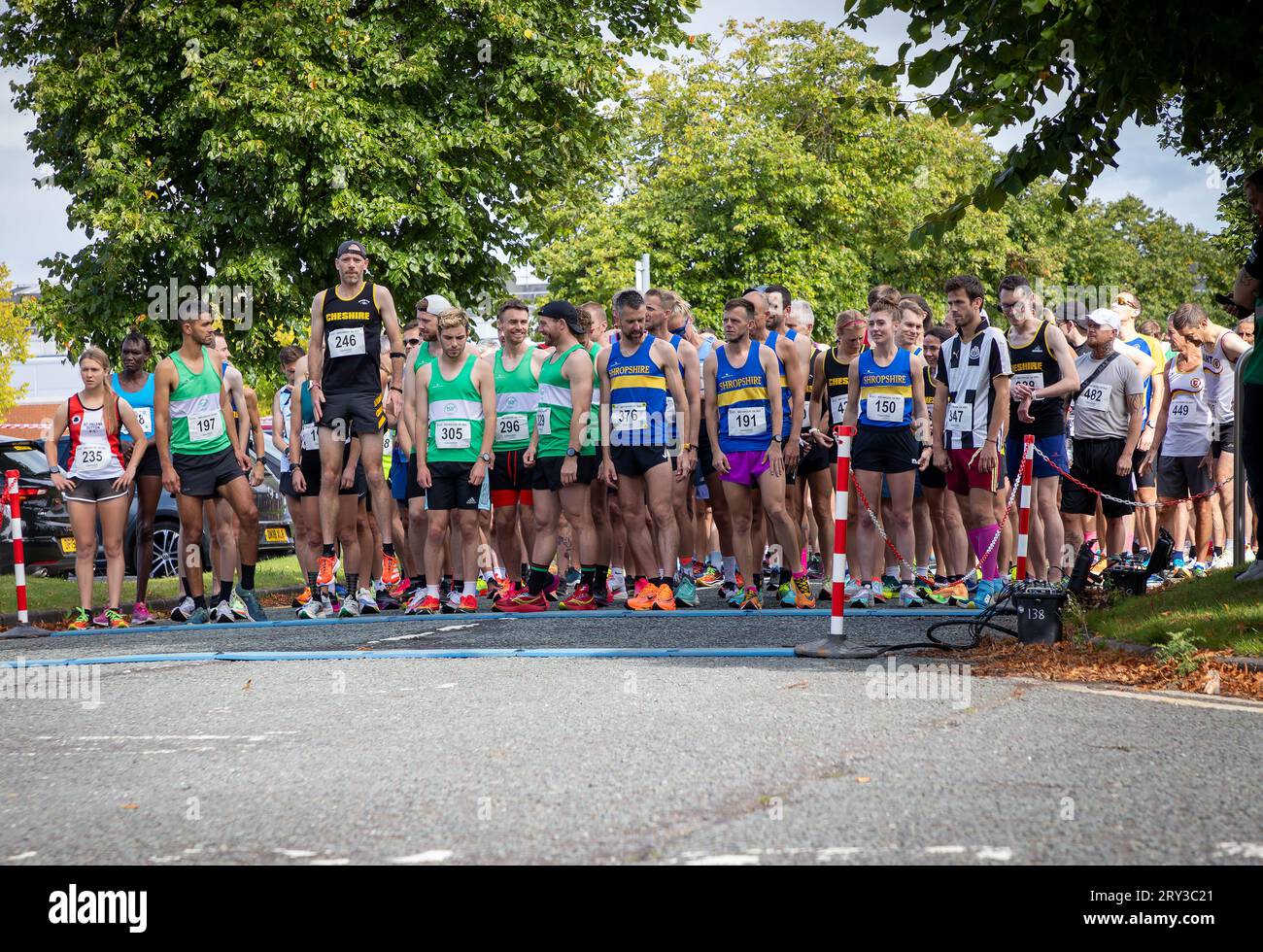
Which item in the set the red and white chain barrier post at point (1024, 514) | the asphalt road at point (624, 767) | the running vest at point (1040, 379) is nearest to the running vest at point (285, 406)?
the asphalt road at point (624, 767)

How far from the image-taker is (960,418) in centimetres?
1116

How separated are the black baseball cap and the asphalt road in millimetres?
4115

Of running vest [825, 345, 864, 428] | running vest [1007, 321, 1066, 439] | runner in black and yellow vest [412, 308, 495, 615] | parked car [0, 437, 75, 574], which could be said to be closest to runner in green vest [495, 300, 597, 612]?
runner in black and yellow vest [412, 308, 495, 615]

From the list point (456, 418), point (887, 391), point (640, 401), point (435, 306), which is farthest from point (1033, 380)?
point (435, 306)

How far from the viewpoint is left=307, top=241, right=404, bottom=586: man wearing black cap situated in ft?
37.6

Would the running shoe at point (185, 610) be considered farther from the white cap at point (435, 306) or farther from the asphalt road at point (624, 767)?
the asphalt road at point (624, 767)

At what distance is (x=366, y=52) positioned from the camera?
67.5 ft

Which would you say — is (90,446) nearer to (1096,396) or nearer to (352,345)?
(352,345)

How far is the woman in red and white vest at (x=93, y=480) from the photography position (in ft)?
37.6

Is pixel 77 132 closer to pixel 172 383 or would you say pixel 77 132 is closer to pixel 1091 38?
pixel 172 383

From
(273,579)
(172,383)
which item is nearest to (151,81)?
(273,579)

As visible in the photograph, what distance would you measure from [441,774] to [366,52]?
17307 millimetres

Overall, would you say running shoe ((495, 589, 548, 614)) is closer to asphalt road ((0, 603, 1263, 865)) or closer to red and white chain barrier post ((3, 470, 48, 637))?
asphalt road ((0, 603, 1263, 865))

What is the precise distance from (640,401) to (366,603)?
9.30 ft
